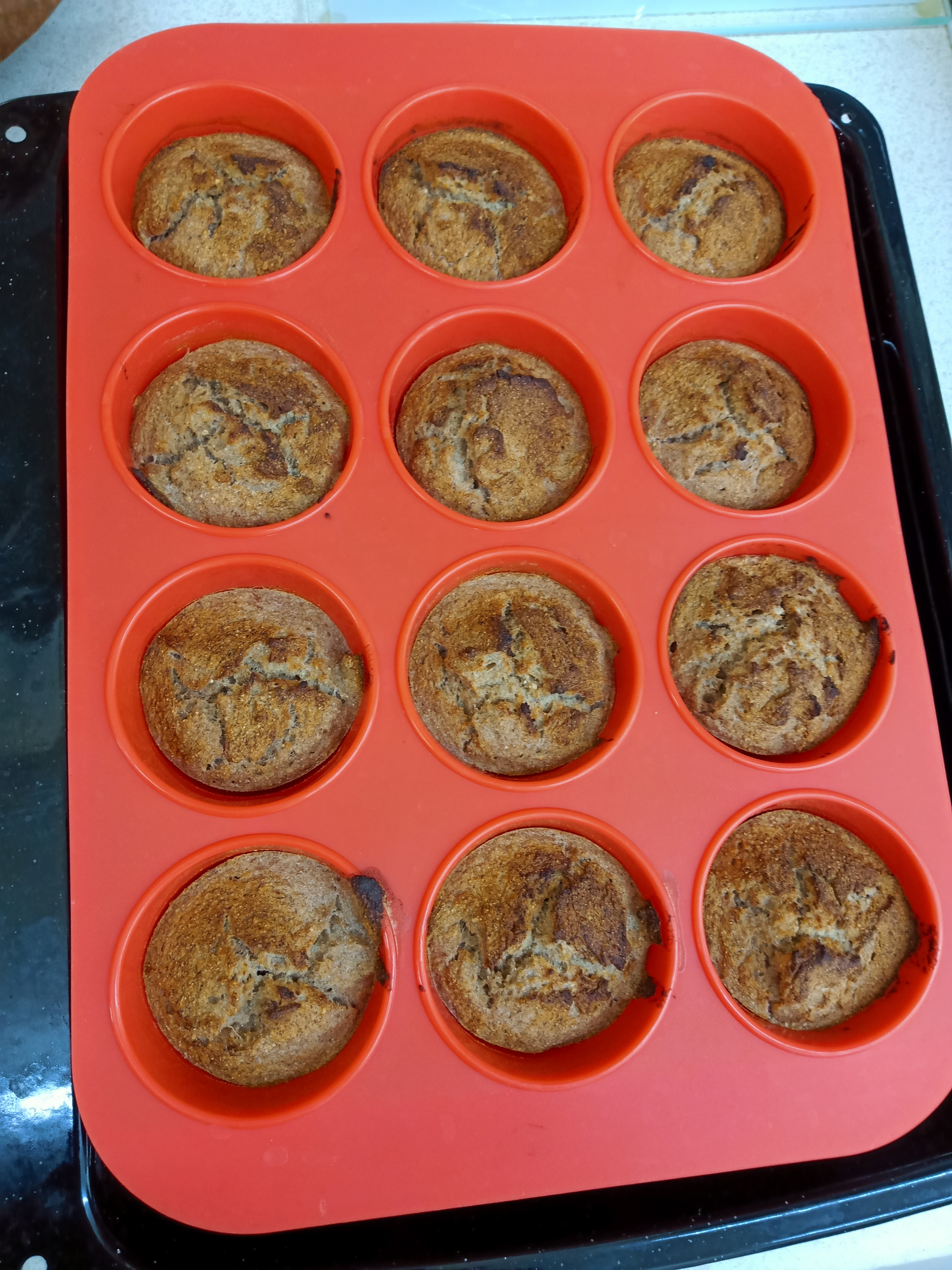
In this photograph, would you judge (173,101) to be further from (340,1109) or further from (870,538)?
(340,1109)

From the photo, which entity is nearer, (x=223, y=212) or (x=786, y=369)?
(x=223, y=212)

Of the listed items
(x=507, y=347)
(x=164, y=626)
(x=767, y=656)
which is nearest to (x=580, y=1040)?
(x=767, y=656)

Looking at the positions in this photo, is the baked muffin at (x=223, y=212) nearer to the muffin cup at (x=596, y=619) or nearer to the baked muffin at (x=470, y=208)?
the baked muffin at (x=470, y=208)

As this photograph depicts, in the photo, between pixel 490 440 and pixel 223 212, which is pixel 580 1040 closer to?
pixel 490 440

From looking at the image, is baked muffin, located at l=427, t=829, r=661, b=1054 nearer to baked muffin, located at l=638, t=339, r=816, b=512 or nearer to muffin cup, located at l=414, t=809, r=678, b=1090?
muffin cup, located at l=414, t=809, r=678, b=1090

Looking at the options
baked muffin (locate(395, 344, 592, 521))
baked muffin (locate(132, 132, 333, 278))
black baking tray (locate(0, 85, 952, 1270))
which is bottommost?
black baking tray (locate(0, 85, 952, 1270))

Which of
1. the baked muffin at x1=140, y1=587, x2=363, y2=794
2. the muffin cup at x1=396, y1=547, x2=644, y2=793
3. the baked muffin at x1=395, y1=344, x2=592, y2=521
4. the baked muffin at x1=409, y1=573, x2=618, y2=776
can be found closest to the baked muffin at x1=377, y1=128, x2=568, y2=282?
the baked muffin at x1=395, y1=344, x2=592, y2=521

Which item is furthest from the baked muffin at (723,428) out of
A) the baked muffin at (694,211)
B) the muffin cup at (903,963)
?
the muffin cup at (903,963)
